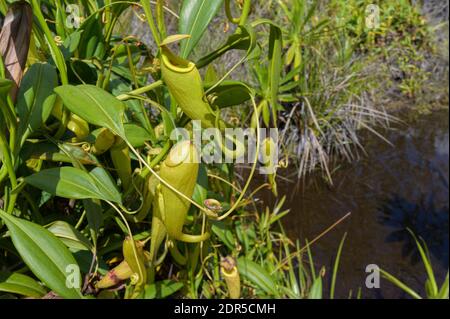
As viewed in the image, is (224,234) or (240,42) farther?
(224,234)

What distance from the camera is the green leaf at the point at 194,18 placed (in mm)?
812

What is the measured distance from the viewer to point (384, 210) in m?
2.06

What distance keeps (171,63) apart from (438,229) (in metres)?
1.70

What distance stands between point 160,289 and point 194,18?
21.8 inches

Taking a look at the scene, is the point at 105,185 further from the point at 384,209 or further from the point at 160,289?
the point at 384,209

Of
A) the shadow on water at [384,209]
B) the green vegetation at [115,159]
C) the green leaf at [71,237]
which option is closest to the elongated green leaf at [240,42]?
the green vegetation at [115,159]

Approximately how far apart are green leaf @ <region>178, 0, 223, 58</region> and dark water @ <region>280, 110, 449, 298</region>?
3.58 feet

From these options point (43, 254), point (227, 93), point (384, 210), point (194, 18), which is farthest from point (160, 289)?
point (384, 210)

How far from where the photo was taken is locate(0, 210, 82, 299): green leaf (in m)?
0.70

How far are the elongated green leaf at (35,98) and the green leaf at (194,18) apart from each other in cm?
23

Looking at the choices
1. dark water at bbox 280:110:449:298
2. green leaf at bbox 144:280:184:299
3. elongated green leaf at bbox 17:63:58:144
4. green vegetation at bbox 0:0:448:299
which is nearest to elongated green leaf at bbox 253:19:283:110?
green vegetation at bbox 0:0:448:299

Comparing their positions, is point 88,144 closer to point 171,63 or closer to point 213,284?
point 171,63

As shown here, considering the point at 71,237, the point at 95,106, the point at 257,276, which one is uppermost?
the point at 95,106

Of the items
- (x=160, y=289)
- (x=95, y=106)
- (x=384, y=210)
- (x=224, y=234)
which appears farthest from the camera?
(x=384, y=210)
